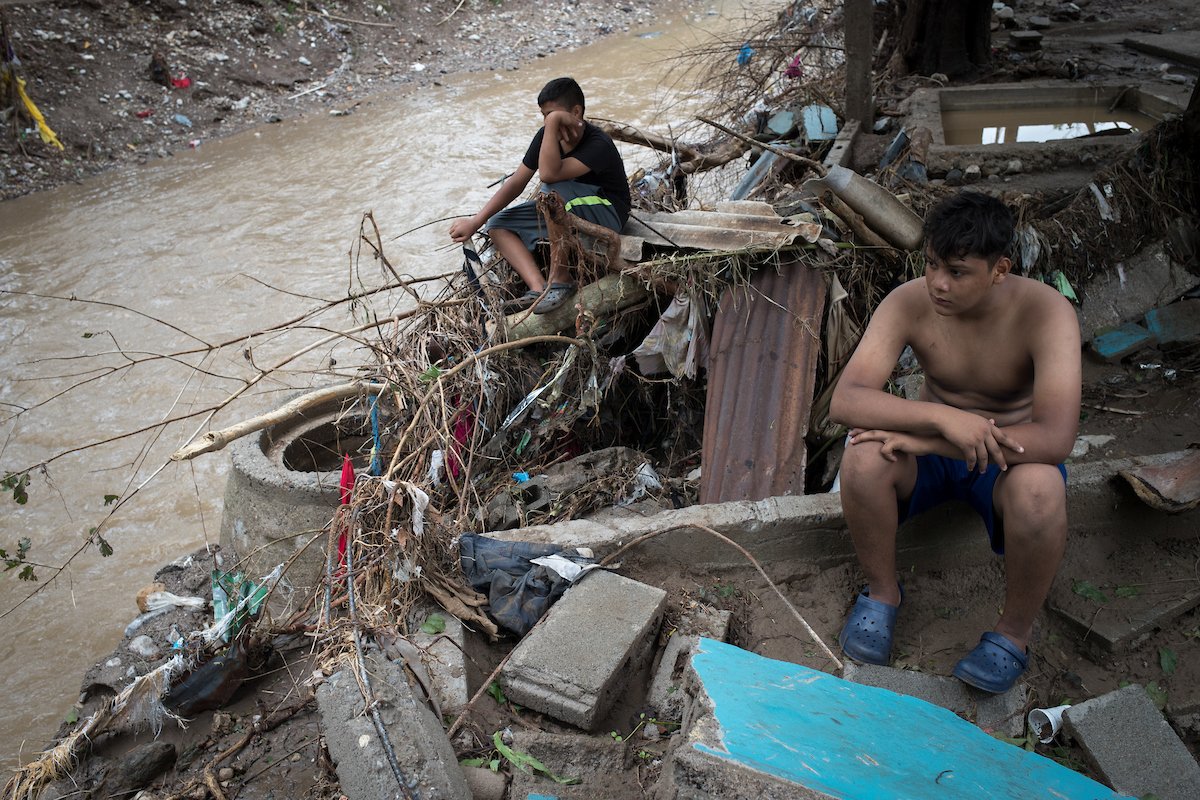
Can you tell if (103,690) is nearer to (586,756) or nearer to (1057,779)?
(586,756)

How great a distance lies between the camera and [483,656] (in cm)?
280

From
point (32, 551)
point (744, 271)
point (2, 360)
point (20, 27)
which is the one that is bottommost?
point (32, 551)

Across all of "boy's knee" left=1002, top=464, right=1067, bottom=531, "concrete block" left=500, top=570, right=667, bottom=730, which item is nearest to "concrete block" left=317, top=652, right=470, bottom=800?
"concrete block" left=500, top=570, right=667, bottom=730

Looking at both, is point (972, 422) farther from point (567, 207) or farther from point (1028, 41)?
point (1028, 41)

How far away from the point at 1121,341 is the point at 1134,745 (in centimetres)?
225

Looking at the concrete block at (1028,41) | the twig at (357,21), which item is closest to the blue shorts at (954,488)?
the concrete block at (1028,41)

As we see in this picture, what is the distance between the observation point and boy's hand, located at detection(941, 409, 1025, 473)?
237cm

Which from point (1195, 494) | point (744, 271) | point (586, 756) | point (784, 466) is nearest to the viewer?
point (586, 756)

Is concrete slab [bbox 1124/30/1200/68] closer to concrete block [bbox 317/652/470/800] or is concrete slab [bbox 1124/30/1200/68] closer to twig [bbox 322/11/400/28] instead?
concrete block [bbox 317/652/470/800]

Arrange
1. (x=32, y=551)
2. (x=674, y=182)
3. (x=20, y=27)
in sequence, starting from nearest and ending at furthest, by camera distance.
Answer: (x=32, y=551), (x=674, y=182), (x=20, y=27)

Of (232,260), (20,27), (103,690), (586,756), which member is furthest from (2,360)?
(586,756)

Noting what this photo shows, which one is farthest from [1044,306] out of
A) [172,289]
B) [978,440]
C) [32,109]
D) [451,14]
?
[451,14]

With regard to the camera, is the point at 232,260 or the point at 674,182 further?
the point at 232,260

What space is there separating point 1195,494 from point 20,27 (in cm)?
1252
